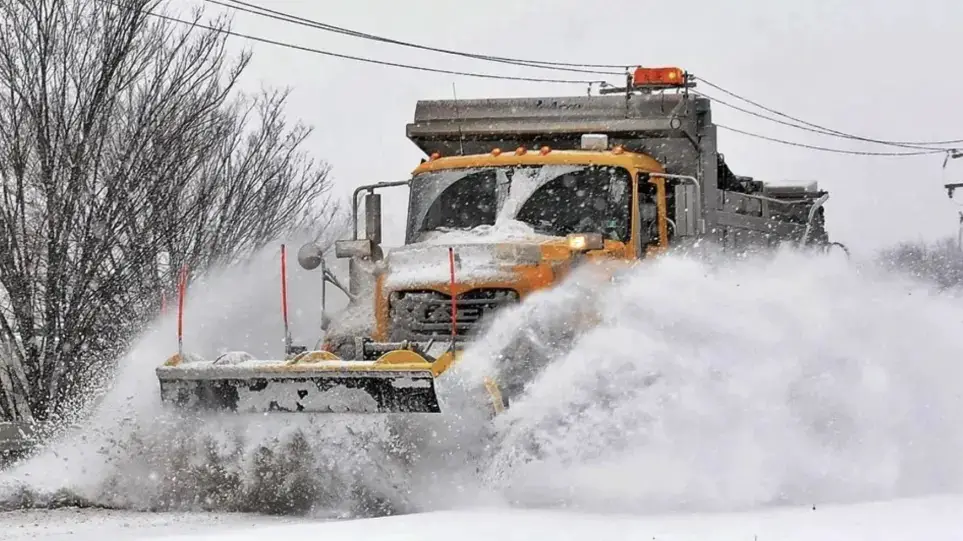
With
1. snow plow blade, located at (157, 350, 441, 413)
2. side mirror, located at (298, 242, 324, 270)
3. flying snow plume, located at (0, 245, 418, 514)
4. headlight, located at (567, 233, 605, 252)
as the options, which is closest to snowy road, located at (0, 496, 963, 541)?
flying snow plume, located at (0, 245, 418, 514)

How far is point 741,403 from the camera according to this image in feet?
30.6

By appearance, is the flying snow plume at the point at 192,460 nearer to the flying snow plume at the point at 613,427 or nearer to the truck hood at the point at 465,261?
the flying snow plume at the point at 613,427

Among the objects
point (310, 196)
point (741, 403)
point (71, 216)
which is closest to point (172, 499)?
point (741, 403)

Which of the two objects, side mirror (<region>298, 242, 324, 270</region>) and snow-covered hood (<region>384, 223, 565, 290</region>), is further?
side mirror (<region>298, 242, 324, 270</region>)

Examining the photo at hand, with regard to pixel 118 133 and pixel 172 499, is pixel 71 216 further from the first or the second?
pixel 172 499

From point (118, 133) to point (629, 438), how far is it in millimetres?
9860

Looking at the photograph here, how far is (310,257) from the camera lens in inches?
443

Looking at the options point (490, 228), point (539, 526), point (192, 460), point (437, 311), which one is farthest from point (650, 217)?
point (192, 460)

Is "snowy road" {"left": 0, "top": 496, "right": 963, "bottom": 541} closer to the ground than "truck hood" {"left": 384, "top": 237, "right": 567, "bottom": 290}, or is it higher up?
closer to the ground

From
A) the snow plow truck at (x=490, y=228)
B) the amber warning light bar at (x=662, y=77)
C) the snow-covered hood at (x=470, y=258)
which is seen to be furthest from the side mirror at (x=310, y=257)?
the amber warning light bar at (x=662, y=77)

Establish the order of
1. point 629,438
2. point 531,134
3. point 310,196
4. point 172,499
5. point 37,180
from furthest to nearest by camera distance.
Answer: point 310,196, point 37,180, point 531,134, point 172,499, point 629,438

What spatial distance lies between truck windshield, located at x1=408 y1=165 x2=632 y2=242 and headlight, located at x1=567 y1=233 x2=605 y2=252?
0.33 m

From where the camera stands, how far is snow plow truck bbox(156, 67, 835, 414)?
8.99m

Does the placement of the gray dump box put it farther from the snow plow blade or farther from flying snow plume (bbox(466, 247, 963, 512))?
the snow plow blade
